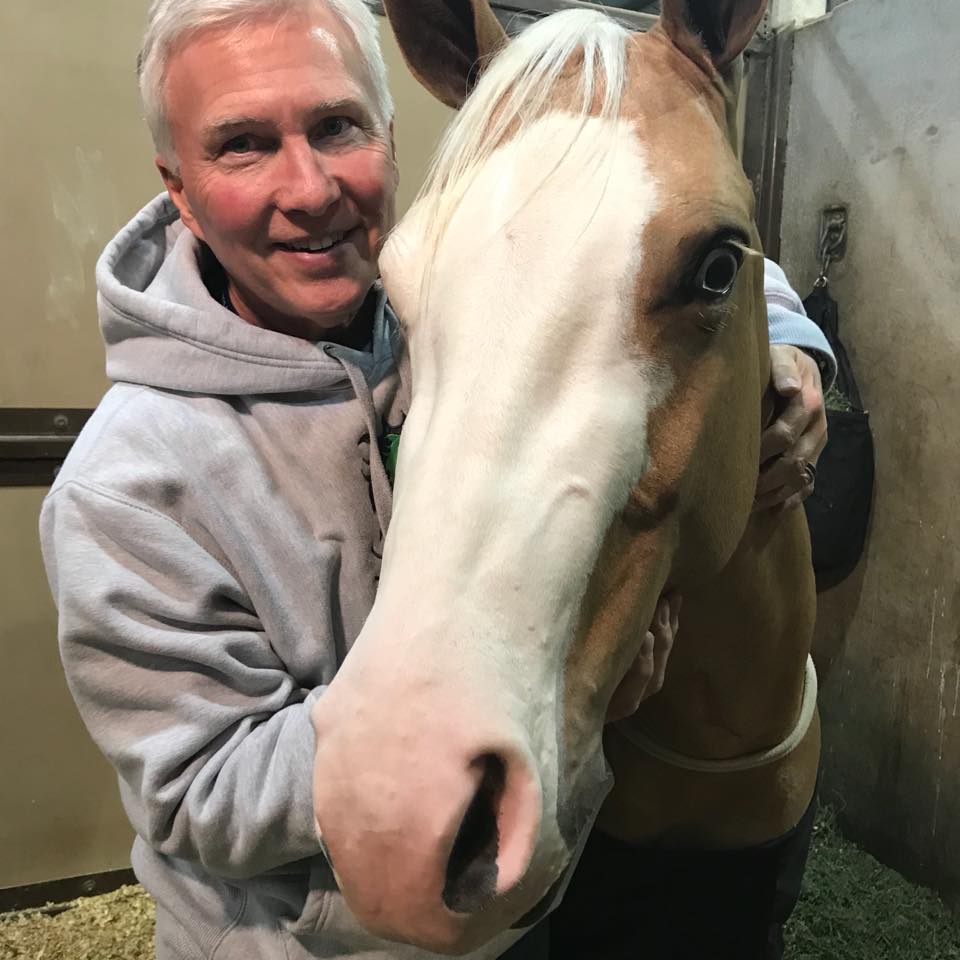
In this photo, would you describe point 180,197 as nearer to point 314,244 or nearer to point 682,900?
point 314,244

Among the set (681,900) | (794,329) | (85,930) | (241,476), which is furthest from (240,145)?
(85,930)

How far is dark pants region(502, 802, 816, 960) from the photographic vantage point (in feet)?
3.38

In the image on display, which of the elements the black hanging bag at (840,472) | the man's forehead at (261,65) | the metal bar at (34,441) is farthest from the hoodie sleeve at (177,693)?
the black hanging bag at (840,472)

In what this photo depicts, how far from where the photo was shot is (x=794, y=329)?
1.10 m

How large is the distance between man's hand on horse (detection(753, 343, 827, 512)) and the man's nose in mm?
513

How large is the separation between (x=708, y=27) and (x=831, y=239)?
147 cm

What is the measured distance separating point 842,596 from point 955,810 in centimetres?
55

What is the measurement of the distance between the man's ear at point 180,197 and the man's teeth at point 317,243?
146mm

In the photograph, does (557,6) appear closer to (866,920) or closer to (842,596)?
(842,596)

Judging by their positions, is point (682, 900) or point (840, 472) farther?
point (840, 472)

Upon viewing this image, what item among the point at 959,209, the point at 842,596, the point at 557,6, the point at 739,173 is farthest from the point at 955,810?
the point at 557,6

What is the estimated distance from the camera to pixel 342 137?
33.2 inches

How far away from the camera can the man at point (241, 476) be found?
674 mm

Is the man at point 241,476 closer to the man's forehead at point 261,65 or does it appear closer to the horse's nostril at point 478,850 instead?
the man's forehead at point 261,65
